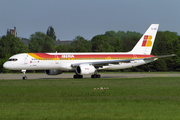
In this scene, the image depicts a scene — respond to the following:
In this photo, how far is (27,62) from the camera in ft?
132

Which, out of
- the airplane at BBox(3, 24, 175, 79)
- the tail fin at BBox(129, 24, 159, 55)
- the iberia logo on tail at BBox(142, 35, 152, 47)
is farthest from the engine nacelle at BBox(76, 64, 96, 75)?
the iberia logo on tail at BBox(142, 35, 152, 47)

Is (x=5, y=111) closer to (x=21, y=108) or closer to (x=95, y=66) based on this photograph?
(x=21, y=108)

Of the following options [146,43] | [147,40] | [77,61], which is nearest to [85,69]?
[77,61]

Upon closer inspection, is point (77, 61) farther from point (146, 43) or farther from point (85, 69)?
point (146, 43)

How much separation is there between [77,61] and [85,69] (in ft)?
9.47

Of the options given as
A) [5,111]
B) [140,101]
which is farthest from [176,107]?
[5,111]

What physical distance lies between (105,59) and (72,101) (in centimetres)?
2730

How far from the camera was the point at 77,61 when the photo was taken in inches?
1677

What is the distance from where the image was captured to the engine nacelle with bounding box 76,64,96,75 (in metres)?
39.9

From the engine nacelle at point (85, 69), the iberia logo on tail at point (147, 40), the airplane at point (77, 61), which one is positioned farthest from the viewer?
the iberia logo on tail at point (147, 40)

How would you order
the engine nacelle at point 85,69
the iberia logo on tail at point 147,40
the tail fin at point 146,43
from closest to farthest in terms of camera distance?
1. the engine nacelle at point 85,69
2. the tail fin at point 146,43
3. the iberia logo on tail at point 147,40

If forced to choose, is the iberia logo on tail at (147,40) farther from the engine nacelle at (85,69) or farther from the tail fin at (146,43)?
the engine nacelle at (85,69)

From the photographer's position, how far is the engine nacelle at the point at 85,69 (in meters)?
39.9

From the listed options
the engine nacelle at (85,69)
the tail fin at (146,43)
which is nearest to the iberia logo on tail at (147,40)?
the tail fin at (146,43)
